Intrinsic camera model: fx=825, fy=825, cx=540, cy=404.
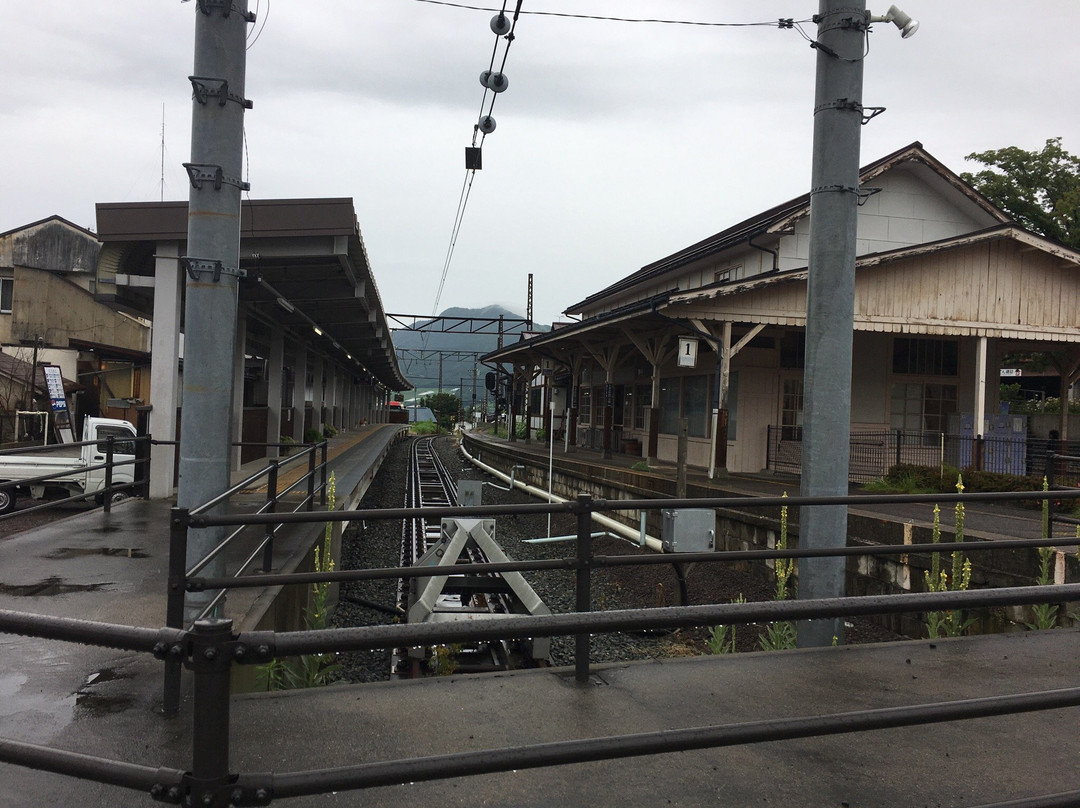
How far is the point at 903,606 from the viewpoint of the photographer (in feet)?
6.98

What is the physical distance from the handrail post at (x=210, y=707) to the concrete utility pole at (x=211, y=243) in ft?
11.3

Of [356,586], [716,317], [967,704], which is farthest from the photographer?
[716,317]

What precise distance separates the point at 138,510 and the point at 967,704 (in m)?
10.0

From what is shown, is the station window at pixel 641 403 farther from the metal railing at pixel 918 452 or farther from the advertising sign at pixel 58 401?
the advertising sign at pixel 58 401

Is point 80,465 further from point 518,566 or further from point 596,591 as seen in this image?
point 518,566

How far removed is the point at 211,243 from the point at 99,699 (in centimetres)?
266

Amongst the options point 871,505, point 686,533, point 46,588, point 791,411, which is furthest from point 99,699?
point 791,411

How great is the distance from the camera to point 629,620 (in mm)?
1939

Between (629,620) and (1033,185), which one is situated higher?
(1033,185)

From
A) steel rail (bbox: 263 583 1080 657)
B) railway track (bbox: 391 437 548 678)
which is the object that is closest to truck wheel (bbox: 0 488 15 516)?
railway track (bbox: 391 437 548 678)

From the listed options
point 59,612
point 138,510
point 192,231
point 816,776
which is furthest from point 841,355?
point 138,510

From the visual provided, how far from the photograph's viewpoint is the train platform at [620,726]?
2.90 metres

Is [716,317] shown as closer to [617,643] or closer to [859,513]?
[859,513]

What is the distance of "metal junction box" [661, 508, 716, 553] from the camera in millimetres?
5758
